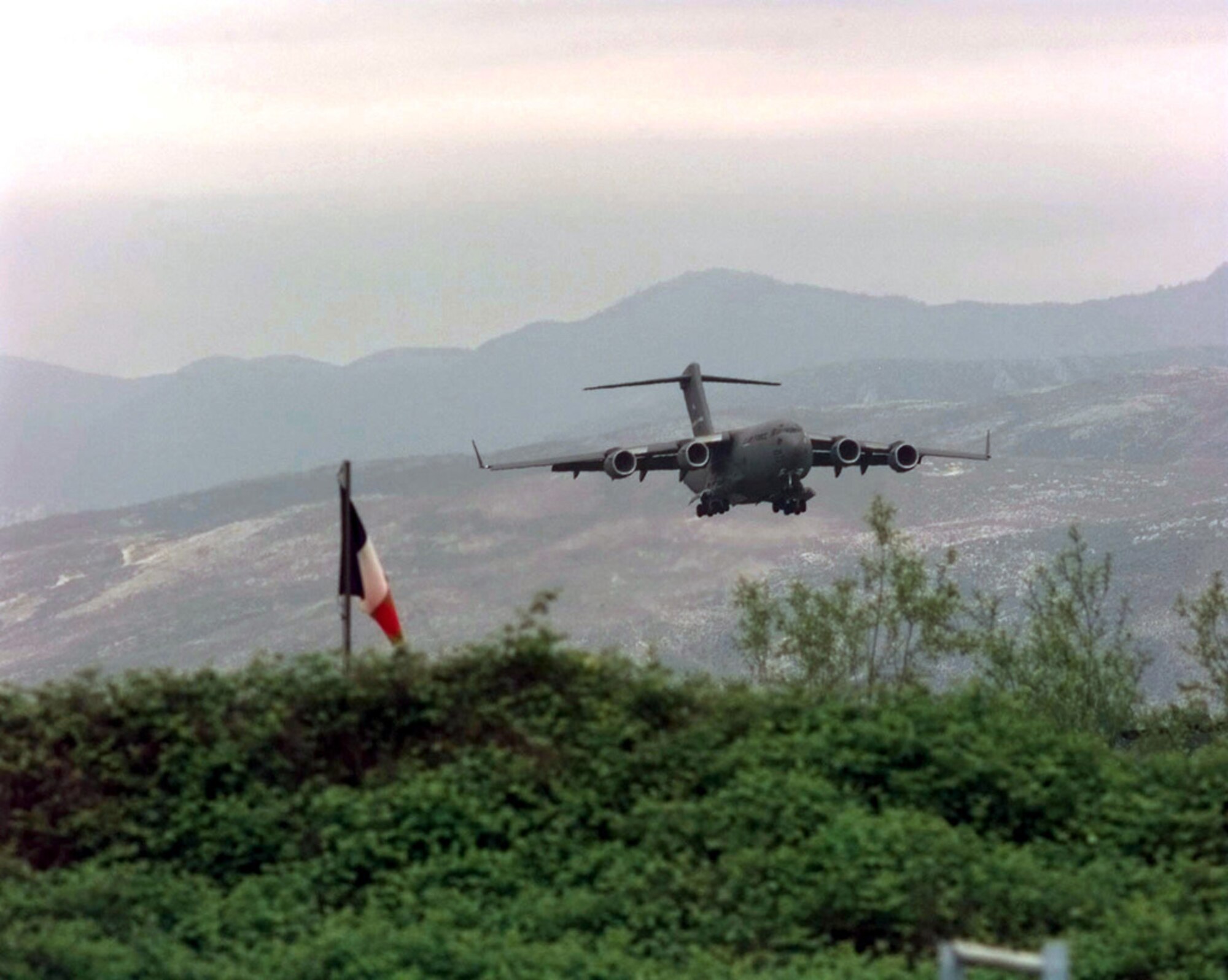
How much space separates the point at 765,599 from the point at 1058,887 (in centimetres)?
3630

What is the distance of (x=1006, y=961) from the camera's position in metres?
7.23

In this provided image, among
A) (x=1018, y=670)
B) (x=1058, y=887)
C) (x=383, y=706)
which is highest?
(x=383, y=706)

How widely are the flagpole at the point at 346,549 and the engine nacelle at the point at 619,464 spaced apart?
1480 inches

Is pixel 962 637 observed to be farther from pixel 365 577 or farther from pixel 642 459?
pixel 365 577

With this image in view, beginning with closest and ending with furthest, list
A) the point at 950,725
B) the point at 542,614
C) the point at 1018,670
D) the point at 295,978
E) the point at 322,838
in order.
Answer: the point at 295,978, the point at 322,838, the point at 950,725, the point at 542,614, the point at 1018,670

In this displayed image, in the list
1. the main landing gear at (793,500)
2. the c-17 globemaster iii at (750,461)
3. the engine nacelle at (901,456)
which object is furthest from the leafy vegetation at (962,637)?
the main landing gear at (793,500)

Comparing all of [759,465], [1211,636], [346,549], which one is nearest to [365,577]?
[346,549]

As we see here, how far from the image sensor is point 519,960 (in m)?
10.7

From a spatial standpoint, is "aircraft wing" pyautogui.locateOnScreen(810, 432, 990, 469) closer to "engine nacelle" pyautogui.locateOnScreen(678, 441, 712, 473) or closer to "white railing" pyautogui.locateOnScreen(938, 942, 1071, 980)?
"engine nacelle" pyautogui.locateOnScreen(678, 441, 712, 473)

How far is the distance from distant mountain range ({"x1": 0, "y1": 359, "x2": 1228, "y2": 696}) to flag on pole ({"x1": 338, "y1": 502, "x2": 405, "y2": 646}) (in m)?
60.1

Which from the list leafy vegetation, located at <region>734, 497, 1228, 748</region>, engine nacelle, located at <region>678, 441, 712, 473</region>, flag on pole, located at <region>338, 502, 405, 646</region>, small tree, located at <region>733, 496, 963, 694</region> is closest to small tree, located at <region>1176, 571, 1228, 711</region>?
leafy vegetation, located at <region>734, 497, 1228, 748</region>

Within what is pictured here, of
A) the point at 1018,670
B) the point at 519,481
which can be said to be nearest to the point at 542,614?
the point at 1018,670

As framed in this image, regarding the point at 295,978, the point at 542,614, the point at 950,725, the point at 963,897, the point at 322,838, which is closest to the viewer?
the point at 295,978

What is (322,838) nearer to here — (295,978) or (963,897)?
(295,978)
